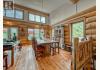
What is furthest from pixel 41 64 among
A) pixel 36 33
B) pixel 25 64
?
pixel 36 33

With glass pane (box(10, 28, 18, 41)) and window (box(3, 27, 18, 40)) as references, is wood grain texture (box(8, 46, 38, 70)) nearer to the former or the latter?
window (box(3, 27, 18, 40))

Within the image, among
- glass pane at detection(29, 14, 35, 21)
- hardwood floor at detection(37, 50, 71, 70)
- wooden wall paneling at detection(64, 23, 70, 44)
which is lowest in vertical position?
hardwood floor at detection(37, 50, 71, 70)

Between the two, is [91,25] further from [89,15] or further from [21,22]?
[21,22]

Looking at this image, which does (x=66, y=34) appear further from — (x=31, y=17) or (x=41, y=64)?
(x=31, y=17)

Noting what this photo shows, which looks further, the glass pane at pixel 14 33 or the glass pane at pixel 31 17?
the glass pane at pixel 31 17

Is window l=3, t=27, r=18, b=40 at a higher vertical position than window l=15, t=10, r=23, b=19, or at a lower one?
lower

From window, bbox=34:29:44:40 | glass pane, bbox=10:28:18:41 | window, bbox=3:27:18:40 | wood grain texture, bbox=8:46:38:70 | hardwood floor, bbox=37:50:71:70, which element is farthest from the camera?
window, bbox=34:29:44:40

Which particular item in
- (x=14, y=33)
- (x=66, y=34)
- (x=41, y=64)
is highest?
(x=14, y=33)

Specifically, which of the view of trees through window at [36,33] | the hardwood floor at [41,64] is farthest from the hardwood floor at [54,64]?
the view of trees through window at [36,33]

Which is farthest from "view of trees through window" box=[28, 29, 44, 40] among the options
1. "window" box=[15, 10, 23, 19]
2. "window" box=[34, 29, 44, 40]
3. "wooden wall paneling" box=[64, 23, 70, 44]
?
"wooden wall paneling" box=[64, 23, 70, 44]

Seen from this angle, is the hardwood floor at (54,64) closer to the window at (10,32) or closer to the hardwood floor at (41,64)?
the hardwood floor at (41,64)
